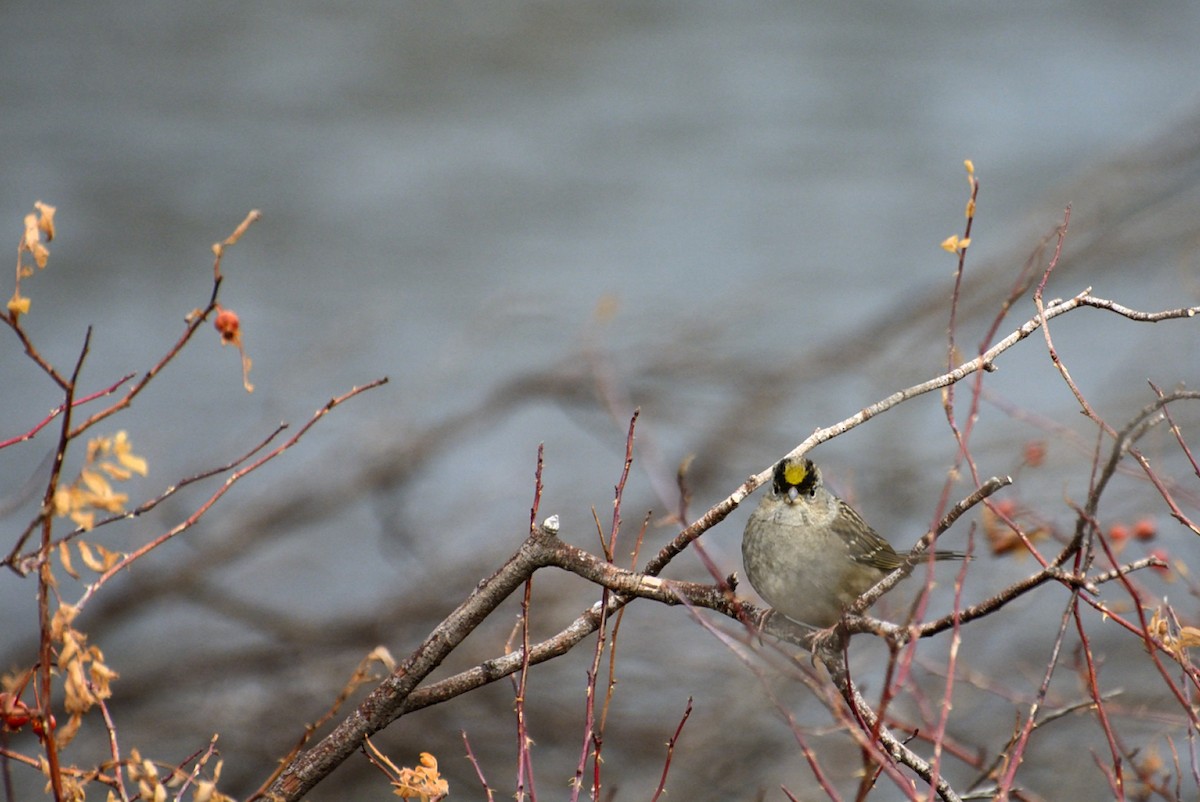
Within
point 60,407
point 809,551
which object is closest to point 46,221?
point 60,407

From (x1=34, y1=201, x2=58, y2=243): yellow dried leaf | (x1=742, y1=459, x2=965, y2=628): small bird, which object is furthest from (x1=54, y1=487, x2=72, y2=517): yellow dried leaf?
(x1=742, y1=459, x2=965, y2=628): small bird

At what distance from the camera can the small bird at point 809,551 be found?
3.55 m

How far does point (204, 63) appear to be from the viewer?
1121 centimetres

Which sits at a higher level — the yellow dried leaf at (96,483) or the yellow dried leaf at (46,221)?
the yellow dried leaf at (46,221)

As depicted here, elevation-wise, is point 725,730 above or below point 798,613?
above

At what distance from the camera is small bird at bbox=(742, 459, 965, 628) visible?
3553 mm

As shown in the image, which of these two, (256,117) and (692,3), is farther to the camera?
(692,3)

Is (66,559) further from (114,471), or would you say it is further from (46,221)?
(46,221)

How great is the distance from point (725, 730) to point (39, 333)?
592cm

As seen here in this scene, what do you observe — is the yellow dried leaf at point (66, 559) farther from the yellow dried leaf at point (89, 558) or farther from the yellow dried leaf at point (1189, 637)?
the yellow dried leaf at point (1189, 637)

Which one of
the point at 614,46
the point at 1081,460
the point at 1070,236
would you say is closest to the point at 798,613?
the point at 1081,460

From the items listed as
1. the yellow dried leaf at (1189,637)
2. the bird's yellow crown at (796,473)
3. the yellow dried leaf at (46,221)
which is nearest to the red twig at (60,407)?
the yellow dried leaf at (46,221)

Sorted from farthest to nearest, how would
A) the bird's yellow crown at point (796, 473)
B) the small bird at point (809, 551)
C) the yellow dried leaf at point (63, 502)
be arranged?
the bird's yellow crown at point (796, 473) < the small bird at point (809, 551) < the yellow dried leaf at point (63, 502)

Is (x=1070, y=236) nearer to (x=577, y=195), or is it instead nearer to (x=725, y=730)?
(x=725, y=730)
